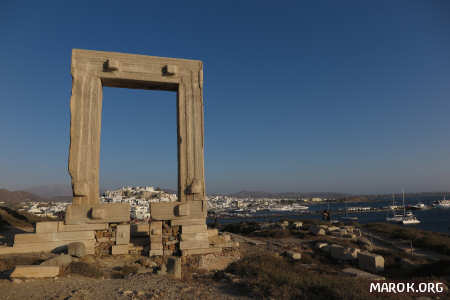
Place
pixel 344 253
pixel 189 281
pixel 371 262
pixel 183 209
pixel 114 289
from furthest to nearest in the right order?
1. pixel 344 253
2. pixel 371 262
3. pixel 183 209
4. pixel 189 281
5. pixel 114 289

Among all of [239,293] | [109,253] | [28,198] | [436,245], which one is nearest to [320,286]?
[239,293]

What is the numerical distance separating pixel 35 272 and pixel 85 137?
4824 millimetres

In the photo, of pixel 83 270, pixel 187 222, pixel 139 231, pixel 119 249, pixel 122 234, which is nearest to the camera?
pixel 83 270

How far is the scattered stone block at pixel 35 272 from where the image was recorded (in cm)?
578

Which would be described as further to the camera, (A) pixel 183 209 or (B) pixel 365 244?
(B) pixel 365 244

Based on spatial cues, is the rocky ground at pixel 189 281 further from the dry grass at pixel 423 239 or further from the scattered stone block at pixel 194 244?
the dry grass at pixel 423 239

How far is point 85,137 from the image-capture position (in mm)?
9578

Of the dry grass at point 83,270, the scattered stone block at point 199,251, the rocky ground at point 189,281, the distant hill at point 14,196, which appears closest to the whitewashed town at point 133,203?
the distant hill at point 14,196

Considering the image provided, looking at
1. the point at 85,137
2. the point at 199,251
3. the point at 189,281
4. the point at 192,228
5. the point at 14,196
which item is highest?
the point at 85,137

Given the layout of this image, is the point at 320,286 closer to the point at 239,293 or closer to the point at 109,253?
the point at 239,293

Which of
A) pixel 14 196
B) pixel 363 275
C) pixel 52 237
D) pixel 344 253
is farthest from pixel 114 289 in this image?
pixel 14 196

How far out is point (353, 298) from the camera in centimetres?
481

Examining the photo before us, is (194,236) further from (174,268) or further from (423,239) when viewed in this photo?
(423,239)

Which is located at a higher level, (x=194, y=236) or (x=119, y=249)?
(x=194, y=236)
